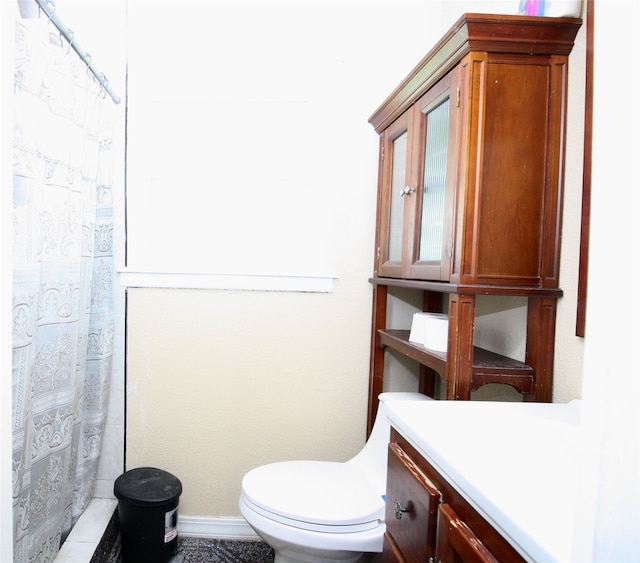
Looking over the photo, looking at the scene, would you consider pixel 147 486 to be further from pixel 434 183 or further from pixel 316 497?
pixel 434 183

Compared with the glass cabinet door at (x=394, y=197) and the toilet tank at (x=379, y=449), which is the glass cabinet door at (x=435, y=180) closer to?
the glass cabinet door at (x=394, y=197)

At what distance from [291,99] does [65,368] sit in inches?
56.1

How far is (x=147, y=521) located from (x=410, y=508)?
125 centimetres

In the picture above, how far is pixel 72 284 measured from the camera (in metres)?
1.44

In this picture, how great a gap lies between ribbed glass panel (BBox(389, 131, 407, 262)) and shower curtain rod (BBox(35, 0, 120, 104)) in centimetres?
119

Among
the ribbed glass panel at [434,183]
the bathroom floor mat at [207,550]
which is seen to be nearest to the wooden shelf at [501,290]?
the ribbed glass panel at [434,183]

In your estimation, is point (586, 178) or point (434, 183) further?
point (434, 183)

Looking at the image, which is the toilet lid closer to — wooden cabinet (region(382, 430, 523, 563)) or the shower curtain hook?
wooden cabinet (region(382, 430, 523, 563))

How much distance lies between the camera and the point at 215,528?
1.81 m

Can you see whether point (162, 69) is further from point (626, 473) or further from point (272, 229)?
point (626, 473)

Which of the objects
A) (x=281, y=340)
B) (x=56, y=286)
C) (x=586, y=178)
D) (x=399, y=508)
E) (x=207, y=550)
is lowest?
(x=207, y=550)

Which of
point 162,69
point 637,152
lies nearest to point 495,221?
point 637,152

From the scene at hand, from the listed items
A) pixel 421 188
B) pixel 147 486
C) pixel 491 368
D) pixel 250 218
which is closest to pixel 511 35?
pixel 421 188

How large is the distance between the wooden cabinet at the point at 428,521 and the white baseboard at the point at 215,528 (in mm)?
1134
